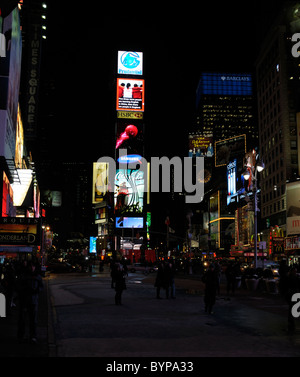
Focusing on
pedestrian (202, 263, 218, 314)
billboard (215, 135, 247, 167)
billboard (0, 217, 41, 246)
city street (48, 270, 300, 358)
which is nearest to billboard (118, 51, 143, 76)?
billboard (215, 135, 247, 167)

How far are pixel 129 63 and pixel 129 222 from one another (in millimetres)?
48189

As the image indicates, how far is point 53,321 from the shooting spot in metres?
14.6

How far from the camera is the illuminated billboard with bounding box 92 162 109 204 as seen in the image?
6570 inches

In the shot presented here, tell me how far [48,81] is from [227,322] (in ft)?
353

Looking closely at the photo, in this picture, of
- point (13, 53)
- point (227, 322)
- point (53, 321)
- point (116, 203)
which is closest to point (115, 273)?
point (53, 321)

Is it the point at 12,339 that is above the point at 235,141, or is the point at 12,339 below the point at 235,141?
below

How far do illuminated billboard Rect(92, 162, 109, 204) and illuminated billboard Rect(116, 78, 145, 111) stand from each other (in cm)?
3689

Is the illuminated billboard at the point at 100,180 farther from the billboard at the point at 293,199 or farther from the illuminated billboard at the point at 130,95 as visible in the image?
the billboard at the point at 293,199

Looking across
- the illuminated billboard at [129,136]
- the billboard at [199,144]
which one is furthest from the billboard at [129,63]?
the billboard at [199,144]

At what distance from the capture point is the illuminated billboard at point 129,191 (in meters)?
132

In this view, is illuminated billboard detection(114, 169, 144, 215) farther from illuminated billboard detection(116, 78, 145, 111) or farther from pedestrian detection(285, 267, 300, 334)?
pedestrian detection(285, 267, 300, 334)

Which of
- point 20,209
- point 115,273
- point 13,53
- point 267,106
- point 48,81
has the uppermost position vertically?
point 48,81

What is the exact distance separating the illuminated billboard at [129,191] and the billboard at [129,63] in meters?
30.2
